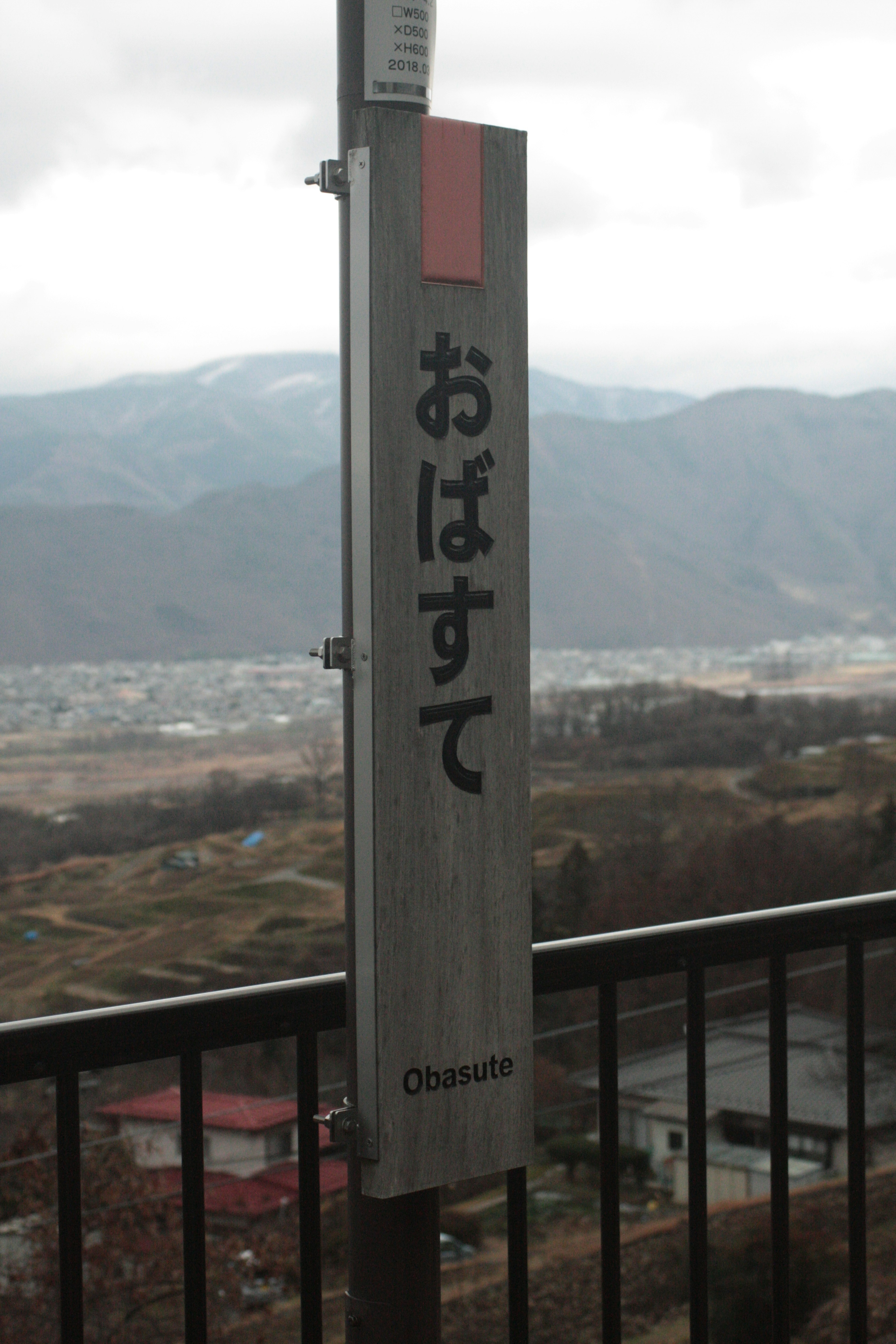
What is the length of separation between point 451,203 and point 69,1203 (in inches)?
36.4

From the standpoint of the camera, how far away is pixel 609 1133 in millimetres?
1387

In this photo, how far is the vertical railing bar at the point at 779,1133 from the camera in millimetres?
1460

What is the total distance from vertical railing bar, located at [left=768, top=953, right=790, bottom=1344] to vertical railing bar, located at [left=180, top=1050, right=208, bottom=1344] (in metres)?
0.60

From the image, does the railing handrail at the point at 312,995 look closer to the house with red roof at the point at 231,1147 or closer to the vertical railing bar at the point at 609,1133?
the vertical railing bar at the point at 609,1133

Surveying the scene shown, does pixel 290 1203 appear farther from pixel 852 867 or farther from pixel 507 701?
pixel 507 701

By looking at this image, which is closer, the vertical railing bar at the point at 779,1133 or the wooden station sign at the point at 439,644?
the wooden station sign at the point at 439,644

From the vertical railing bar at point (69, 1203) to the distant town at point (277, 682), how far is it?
3557 cm

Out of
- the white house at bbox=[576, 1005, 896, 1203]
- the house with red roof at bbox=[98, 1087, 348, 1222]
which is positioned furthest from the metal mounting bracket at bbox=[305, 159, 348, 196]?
the white house at bbox=[576, 1005, 896, 1203]

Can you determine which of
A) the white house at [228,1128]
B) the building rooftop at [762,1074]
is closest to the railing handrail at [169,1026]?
the white house at [228,1128]

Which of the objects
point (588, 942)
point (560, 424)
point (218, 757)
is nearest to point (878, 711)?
point (560, 424)

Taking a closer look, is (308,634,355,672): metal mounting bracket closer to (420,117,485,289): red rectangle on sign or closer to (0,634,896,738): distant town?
(420,117,485,289): red rectangle on sign

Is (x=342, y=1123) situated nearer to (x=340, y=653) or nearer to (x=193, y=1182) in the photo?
(x=193, y=1182)

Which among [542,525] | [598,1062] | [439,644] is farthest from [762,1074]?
[542,525]

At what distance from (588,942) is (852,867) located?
35.0 m
